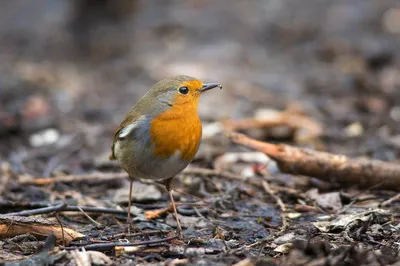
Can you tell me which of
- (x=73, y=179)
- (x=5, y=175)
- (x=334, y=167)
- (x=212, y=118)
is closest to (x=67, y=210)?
(x=73, y=179)

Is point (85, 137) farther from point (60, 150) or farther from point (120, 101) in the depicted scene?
point (120, 101)

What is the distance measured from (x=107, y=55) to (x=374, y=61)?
4393 millimetres

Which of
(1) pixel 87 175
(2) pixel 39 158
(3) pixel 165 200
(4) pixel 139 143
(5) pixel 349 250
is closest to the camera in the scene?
(5) pixel 349 250

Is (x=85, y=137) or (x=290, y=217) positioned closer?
(x=290, y=217)

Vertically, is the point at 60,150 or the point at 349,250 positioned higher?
the point at 349,250

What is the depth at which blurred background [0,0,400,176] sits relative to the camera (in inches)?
251

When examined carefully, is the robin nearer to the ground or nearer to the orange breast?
the orange breast

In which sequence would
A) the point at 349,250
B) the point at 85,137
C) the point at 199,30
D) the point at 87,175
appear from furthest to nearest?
1. the point at 199,30
2. the point at 85,137
3. the point at 87,175
4. the point at 349,250

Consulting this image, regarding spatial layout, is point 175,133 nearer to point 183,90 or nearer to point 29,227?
point 183,90

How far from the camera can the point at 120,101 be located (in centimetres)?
783

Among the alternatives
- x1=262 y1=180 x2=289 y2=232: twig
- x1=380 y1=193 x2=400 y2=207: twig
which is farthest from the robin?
x1=380 y1=193 x2=400 y2=207: twig

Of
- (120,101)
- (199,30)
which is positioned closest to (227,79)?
(120,101)

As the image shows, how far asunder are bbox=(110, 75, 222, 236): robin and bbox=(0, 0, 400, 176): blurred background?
5.70 ft

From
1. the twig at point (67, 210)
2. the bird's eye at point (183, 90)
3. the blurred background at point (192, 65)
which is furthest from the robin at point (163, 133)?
the blurred background at point (192, 65)
